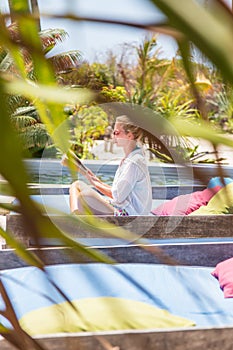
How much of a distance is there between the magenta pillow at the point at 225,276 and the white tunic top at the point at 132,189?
1.07m

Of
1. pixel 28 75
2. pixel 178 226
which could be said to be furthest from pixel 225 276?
pixel 28 75

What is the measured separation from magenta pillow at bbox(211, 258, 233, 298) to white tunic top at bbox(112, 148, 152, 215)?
1074 millimetres

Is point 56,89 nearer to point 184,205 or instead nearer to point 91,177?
point 91,177

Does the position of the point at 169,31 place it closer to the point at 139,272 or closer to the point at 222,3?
the point at 222,3

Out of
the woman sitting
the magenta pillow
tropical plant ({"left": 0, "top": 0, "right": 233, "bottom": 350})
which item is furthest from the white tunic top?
tropical plant ({"left": 0, "top": 0, "right": 233, "bottom": 350})

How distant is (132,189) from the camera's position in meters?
3.45

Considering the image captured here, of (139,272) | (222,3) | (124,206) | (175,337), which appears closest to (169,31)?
(222,3)

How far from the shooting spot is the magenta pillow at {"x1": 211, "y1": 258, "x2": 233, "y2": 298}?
2216mm

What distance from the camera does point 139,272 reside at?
2.41 m

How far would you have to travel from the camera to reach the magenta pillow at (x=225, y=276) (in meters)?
2.22

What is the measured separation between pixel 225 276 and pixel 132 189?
122cm

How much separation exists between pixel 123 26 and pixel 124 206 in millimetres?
3250

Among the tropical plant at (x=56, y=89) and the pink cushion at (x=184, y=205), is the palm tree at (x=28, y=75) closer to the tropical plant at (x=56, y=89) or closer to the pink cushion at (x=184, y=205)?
the tropical plant at (x=56, y=89)

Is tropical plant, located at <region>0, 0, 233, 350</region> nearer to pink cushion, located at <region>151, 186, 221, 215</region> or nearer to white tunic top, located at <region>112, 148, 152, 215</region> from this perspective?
white tunic top, located at <region>112, 148, 152, 215</region>
